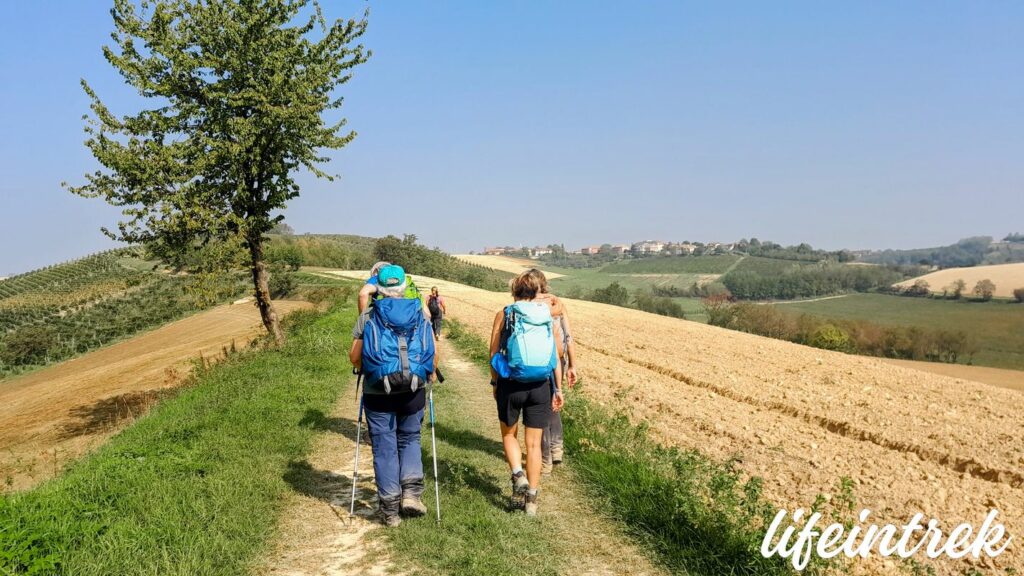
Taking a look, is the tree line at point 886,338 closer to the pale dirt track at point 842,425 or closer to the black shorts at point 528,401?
the pale dirt track at point 842,425

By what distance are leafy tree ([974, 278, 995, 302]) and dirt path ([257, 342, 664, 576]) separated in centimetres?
10025

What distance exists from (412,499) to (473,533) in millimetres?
720

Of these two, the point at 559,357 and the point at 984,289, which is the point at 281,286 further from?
the point at 984,289

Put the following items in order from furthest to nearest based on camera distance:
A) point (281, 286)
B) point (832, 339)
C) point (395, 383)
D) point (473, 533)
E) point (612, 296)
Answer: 1. point (612, 296)
2. point (832, 339)
3. point (281, 286)
4. point (395, 383)
5. point (473, 533)

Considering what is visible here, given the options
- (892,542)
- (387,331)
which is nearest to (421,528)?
(387,331)

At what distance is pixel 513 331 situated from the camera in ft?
18.2

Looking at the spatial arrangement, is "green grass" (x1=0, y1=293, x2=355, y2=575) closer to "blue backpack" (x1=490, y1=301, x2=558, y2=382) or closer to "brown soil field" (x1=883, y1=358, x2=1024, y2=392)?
"blue backpack" (x1=490, y1=301, x2=558, y2=382)

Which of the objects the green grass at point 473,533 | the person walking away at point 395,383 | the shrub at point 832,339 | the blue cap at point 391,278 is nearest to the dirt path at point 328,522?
the green grass at point 473,533

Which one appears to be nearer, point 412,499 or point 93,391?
point 412,499

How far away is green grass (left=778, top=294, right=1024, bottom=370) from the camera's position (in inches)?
2399

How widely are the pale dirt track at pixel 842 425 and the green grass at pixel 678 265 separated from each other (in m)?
120

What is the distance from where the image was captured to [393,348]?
5.27 metres

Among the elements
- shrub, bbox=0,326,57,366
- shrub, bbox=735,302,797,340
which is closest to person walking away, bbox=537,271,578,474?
shrub, bbox=0,326,57,366

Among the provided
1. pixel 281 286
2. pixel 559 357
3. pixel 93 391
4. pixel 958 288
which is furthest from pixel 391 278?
pixel 958 288
